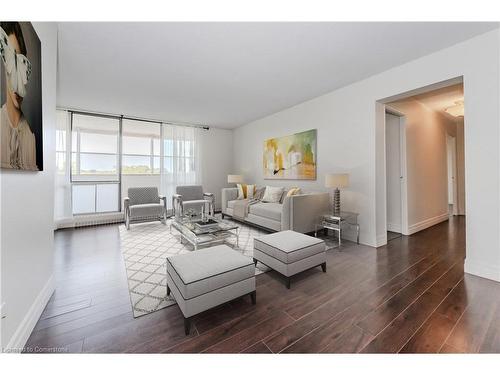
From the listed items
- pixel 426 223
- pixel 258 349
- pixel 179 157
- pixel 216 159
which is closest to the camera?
pixel 258 349

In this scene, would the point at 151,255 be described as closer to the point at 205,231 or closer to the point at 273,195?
the point at 205,231

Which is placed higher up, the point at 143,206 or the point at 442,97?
the point at 442,97

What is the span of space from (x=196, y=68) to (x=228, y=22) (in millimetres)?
1055

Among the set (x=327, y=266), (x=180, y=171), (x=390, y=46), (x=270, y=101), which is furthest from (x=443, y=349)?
(x=180, y=171)

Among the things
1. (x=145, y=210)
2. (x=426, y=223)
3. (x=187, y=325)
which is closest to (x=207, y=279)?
(x=187, y=325)

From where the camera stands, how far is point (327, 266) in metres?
2.49

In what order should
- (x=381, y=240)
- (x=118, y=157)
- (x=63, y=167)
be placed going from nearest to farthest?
(x=381, y=240), (x=63, y=167), (x=118, y=157)

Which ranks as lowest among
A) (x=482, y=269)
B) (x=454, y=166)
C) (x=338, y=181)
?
(x=482, y=269)

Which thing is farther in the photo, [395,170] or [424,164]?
[424,164]

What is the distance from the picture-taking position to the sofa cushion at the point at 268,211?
362cm

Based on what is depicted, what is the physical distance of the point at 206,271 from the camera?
156cm

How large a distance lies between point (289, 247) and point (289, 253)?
0.28 feet

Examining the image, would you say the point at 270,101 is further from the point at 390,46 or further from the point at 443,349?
the point at 443,349

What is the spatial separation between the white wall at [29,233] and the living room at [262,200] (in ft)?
0.06
